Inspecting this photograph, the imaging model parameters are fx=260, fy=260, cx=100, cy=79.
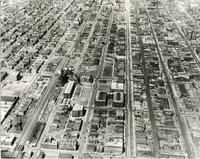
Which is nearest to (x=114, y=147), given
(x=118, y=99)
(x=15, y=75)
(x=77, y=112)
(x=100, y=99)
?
(x=77, y=112)

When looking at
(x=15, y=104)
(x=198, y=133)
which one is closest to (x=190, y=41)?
(x=198, y=133)

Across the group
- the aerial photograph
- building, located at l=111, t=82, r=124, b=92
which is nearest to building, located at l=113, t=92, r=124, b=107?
the aerial photograph

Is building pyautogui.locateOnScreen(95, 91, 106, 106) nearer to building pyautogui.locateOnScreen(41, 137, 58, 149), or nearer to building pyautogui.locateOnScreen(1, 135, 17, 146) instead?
building pyautogui.locateOnScreen(41, 137, 58, 149)

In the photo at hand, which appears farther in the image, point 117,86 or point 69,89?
point 117,86

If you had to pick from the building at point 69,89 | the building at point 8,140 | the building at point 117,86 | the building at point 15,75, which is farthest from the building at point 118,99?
the building at point 15,75

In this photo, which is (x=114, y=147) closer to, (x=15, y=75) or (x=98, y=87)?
(x=98, y=87)

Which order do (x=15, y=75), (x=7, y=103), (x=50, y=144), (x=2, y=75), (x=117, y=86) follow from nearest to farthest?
(x=50, y=144), (x=7, y=103), (x=117, y=86), (x=15, y=75), (x=2, y=75)
